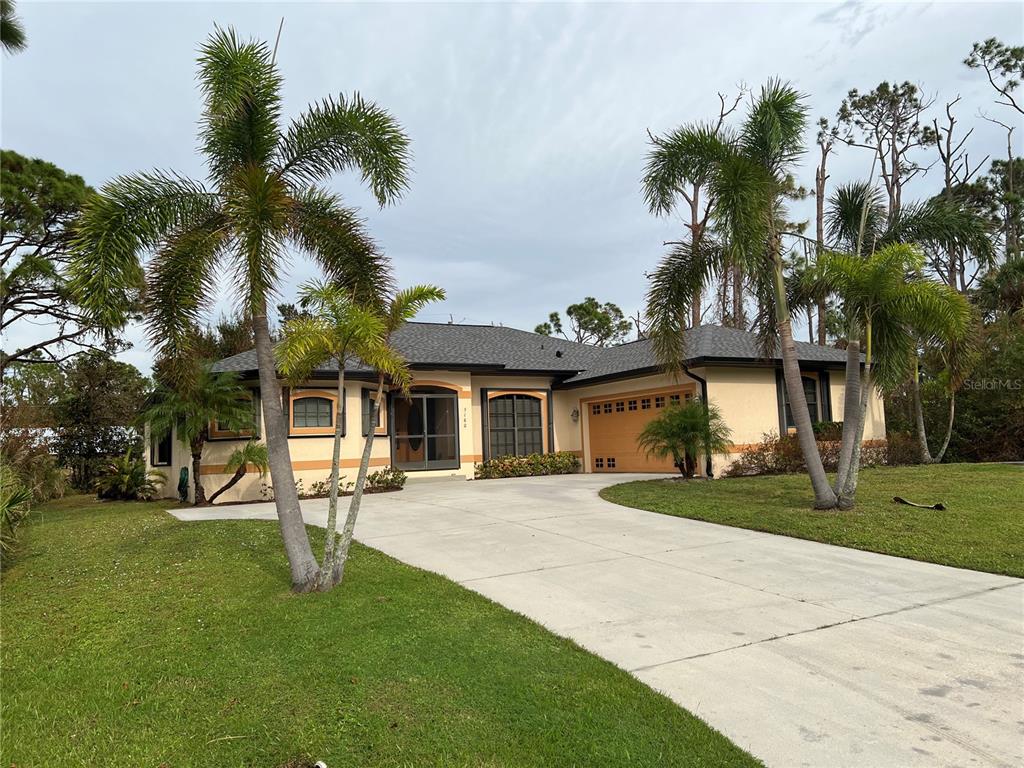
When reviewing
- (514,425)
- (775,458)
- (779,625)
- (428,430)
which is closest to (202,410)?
(428,430)

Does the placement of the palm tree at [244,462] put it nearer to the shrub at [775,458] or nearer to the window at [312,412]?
the window at [312,412]

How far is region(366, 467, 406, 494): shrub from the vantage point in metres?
15.8

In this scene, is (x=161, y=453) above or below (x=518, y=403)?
below

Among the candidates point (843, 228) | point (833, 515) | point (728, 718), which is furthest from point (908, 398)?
point (728, 718)

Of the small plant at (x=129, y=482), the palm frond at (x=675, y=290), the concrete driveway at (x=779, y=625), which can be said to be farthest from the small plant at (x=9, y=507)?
the palm frond at (x=675, y=290)

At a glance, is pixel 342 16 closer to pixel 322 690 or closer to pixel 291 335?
pixel 291 335

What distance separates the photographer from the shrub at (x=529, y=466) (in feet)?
62.7

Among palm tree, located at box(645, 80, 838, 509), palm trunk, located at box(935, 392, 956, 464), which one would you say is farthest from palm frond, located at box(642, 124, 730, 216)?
palm trunk, located at box(935, 392, 956, 464)

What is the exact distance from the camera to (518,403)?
20469 millimetres

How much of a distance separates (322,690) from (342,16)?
930 centimetres

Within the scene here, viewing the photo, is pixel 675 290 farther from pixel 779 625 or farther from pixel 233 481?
pixel 233 481

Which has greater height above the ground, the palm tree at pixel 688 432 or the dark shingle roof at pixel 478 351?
the dark shingle roof at pixel 478 351

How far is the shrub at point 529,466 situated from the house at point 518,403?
387mm

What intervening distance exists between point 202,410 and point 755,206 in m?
11.7
